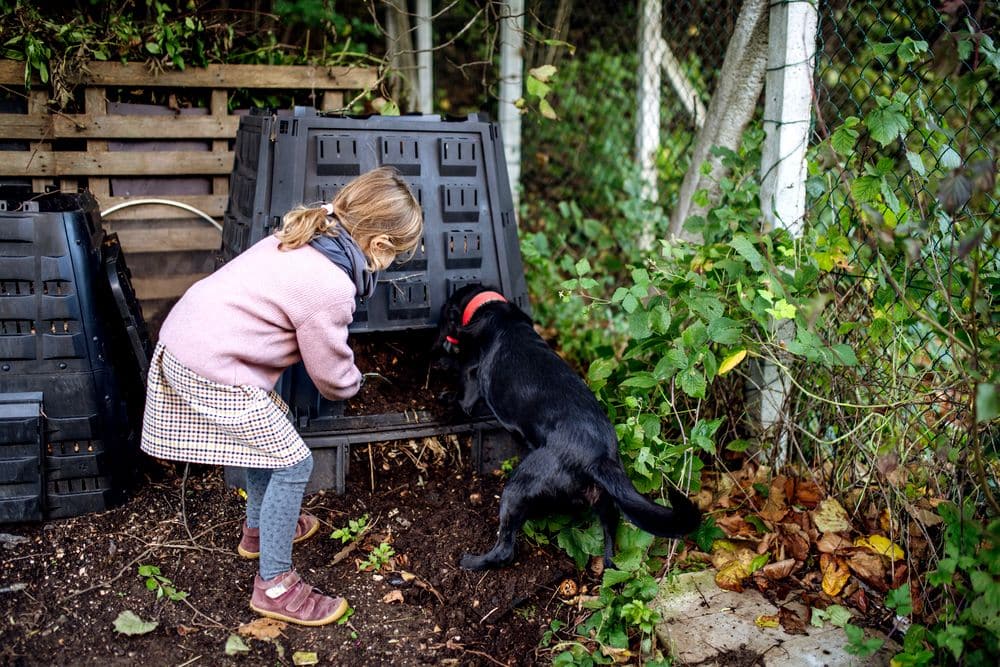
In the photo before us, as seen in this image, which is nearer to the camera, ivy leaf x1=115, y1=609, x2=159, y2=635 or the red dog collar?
ivy leaf x1=115, y1=609, x2=159, y2=635

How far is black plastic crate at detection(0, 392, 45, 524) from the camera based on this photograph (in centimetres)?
271

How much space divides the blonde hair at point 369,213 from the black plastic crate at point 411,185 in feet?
1.92

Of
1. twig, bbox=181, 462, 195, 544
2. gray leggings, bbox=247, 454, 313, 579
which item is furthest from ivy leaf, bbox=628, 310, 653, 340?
twig, bbox=181, 462, 195, 544

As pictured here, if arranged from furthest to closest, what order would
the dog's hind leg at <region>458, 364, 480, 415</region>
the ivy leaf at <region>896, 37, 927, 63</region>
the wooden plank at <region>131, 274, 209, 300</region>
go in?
the wooden plank at <region>131, 274, 209, 300</region>, the dog's hind leg at <region>458, 364, 480, 415</region>, the ivy leaf at <region>896, 37, 927, 63</region>

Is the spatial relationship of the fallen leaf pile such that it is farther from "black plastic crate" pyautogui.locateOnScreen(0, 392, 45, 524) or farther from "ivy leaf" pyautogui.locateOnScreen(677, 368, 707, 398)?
"black plastic crate" pyautogui.locateOnScreen(0, 392, 45, 524)

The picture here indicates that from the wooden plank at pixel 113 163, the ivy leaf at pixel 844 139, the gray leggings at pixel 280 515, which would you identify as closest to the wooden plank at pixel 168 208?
the wooden plank at pixel 113 163

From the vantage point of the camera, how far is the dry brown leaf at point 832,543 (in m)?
2.81

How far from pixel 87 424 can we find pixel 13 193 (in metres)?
1.04

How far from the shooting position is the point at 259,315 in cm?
232

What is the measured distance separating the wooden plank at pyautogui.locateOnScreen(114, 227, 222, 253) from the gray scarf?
195 cm

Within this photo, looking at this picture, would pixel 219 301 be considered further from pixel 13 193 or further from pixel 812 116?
pixel 812 116

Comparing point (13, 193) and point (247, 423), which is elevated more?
point (13, 193)

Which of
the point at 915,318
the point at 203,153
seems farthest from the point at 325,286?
the point at 203,153

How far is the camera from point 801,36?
10.0 ft
